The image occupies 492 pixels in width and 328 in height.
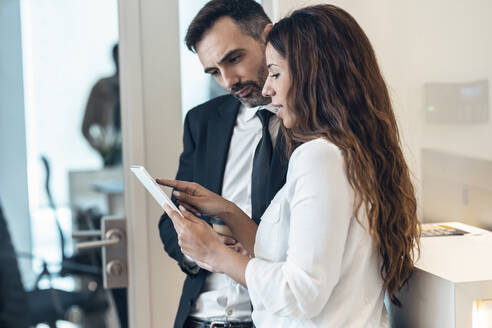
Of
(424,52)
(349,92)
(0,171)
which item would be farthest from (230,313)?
(424,52)

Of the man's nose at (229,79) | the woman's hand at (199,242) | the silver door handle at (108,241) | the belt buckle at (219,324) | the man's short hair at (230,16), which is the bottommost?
the belt buckle at (219,324)

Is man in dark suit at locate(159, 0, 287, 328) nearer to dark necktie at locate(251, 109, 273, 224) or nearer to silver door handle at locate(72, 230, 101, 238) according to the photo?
dark necktie at locate(251, 109, 273, 224)

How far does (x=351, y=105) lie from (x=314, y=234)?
30 centimetres

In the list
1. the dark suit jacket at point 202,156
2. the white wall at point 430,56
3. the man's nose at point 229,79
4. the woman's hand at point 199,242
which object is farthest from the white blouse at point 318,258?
the white wall at point 430,56

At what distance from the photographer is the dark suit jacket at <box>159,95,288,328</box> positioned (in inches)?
65.1

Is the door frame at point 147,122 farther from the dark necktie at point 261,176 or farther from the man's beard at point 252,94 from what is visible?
the dark necktie at point 261,176

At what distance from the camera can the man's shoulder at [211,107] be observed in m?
1.81

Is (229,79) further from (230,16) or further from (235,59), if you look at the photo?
(230,16)

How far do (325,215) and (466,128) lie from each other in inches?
45.3

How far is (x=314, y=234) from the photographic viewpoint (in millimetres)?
1042

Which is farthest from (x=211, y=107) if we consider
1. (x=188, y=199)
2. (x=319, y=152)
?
(x=319, y=152)

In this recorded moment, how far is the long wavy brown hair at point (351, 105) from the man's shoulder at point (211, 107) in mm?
632

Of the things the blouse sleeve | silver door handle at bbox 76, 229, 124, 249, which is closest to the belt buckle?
the blouse sleeve

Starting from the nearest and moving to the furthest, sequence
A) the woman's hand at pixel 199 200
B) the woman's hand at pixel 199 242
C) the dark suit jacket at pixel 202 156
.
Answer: the woman's hand at pixel 199 242
the woman's hand at pixel 199 200
the dark suit jacket at pixel 202 156
